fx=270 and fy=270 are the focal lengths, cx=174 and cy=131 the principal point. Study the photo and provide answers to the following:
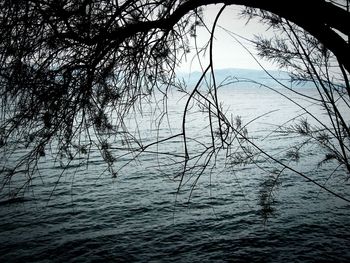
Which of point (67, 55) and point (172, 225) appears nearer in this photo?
point (67, 55)

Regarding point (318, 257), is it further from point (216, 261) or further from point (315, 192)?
point (315, 192)

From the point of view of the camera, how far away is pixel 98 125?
3.15m

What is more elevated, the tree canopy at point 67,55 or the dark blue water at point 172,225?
the tree canopy at point 67,55

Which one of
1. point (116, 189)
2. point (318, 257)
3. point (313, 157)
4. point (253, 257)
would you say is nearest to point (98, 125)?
point (253, 257)

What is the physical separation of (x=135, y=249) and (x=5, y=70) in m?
6.59

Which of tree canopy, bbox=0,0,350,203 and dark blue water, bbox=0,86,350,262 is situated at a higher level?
tree canopy, bbox=0,0,350,203

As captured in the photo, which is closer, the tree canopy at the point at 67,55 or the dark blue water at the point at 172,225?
the tree canopy at the point at 67,55

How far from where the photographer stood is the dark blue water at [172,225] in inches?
298

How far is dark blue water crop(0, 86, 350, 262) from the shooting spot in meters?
7.57

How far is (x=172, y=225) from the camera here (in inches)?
362

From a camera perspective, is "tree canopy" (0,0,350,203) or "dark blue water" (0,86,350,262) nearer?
"tree canopy" (0,0,350,203)

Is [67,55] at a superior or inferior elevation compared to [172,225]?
superior

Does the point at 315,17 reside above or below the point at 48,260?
above

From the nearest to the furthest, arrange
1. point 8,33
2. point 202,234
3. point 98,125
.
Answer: point 8,33, point 98,125, point 202,234
